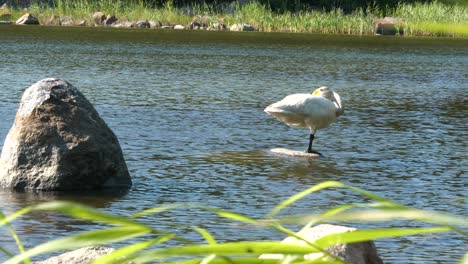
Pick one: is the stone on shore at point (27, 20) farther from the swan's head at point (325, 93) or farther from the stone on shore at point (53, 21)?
the swan's head at point (325, 93)

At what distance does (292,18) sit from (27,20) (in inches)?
627

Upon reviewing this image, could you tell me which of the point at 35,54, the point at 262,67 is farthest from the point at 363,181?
the point at 35,54

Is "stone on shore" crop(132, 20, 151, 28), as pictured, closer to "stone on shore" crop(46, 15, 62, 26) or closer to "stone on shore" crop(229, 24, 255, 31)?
"stone on shore" crop(46, 15, 62, 26)

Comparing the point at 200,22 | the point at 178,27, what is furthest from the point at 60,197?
the point at 200,22

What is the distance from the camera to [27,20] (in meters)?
61.7

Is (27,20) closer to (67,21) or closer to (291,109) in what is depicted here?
(67,21)

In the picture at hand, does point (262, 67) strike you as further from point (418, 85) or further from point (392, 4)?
point (392, 4)

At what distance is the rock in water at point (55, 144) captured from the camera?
10.1 meters

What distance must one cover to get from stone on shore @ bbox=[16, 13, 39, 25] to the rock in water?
52501mm

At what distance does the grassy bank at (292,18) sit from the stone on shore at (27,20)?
542 mm

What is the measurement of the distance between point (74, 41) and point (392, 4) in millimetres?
41606

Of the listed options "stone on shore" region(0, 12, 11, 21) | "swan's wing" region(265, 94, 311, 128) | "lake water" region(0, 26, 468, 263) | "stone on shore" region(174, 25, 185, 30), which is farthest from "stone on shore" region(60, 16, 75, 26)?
"swan's wing" region(265, 94, 311, 128)

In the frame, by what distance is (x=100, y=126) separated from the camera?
1048 cm

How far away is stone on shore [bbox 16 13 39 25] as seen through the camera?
61656 millimetres
